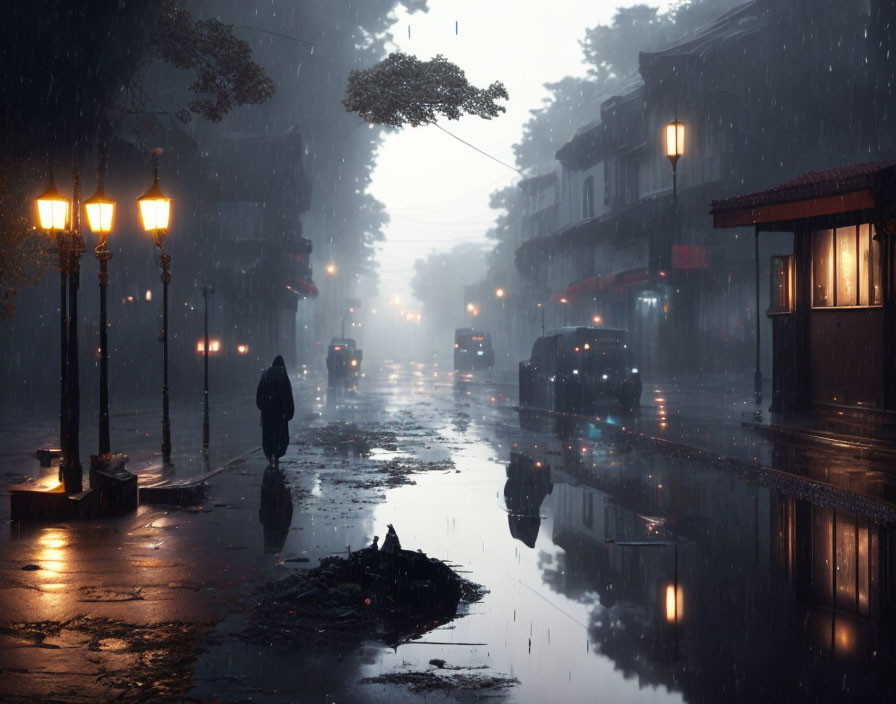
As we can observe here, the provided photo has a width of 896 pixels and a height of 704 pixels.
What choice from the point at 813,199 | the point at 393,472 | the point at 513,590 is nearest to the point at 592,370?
the point at 813,199

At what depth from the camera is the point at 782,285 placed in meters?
23.1

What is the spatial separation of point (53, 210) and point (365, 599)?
7543 mm

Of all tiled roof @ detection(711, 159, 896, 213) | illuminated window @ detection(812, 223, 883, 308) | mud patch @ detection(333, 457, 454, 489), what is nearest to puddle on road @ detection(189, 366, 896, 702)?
mud patch @ detection(333, 457, 454, 489)

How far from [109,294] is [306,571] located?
32758 mm

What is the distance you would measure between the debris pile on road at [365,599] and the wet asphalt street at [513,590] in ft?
0.50

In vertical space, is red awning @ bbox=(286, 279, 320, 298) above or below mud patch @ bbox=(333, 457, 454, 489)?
above

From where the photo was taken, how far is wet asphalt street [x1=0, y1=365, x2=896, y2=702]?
5293mm

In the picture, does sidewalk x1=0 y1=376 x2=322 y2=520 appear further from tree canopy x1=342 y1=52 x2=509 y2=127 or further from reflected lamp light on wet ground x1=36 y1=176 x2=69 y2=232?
tree canopy x1=342 y1=52 x2=509 y2=127

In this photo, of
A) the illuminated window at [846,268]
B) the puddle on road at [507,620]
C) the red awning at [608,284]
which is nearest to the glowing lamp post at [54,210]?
the puddle on road at [507,620]

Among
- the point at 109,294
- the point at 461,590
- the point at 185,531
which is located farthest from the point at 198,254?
the point at 461,590

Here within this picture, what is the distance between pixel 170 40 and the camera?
21.6 m

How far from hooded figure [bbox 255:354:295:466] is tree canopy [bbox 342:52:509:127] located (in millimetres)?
6130

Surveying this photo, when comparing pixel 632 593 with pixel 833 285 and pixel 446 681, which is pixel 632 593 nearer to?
pixel 446 681

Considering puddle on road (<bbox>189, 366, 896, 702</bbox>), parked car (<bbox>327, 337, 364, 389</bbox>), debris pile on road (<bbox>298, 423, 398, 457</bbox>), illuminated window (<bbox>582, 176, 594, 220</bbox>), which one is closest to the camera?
puddle on road (<bbox>189, 366, 896, 702</bbox>)
